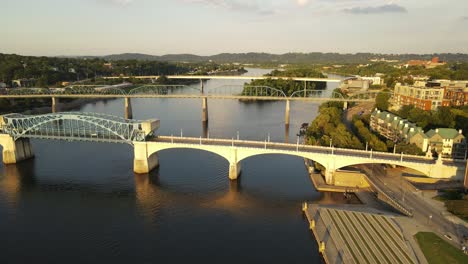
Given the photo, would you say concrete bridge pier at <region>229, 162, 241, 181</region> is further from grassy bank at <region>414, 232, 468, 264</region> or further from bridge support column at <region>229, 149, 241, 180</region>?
grassy bank at <region>414, 232, 468, 264</region>

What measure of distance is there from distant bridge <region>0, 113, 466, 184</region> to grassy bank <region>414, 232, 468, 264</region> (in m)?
12.7

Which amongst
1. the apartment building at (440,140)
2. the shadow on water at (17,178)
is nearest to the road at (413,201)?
the apartment building at (440,140)

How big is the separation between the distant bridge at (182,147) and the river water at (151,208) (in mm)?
2644

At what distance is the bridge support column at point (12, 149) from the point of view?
50031 millimetres

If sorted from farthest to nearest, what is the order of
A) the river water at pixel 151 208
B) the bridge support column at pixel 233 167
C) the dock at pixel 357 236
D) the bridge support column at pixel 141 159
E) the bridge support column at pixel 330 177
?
1. the bridge support column at pixel 141 159
2. the bridge support column at pixel 233 167
3. the bridge support column at pixel 330 177
4. the river water at pixel 151 208
5. the dock at pixel 357 236

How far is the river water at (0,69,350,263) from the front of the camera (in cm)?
2991

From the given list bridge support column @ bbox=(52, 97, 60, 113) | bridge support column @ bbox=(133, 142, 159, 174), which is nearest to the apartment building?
bridge support column @ bbox=(133, 142, 159, 174)

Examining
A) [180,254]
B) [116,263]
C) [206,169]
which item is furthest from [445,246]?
[206,169]

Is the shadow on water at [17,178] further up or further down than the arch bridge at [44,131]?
further down

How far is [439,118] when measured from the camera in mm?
57469

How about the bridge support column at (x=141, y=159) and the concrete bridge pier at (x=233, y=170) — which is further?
the bridge support column at (x=141, y=159)

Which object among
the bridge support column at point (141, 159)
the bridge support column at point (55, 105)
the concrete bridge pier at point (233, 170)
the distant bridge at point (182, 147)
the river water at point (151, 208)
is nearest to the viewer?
the river water at point (151, 208)

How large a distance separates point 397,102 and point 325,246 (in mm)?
60610

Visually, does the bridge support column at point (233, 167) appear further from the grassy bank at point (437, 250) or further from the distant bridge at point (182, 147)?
the grassy bank at point (437, 250)
